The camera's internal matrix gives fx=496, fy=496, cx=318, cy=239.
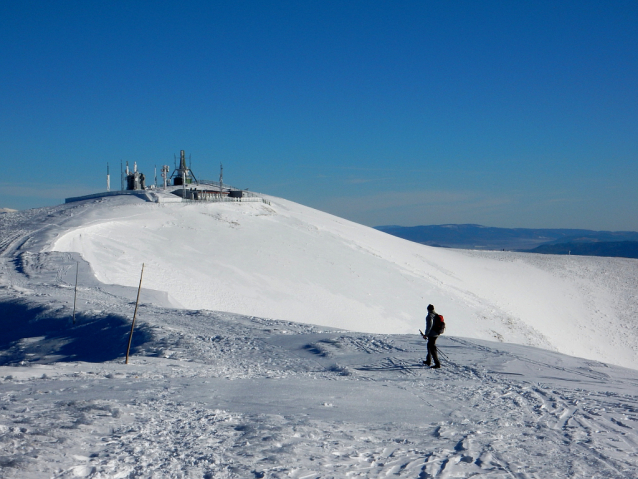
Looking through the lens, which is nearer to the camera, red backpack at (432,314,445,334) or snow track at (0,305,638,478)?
snow track at (0,305,638,478)

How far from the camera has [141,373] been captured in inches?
399

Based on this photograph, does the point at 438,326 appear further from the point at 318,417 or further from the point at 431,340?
the point at 318,417

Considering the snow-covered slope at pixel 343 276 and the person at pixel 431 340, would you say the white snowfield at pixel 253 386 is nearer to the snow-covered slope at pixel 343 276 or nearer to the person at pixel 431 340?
the person at pixel 431 340

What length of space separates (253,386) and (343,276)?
88.7 ft

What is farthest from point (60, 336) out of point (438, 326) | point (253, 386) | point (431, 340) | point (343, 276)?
point (343, 276)

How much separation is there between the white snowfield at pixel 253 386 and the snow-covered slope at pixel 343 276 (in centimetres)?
31

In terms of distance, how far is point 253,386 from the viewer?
948 centimetres

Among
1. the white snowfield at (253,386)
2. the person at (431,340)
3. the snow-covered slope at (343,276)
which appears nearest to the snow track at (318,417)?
the white snowfield at (253,386)

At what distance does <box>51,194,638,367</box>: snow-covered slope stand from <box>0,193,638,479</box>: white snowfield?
31 cm

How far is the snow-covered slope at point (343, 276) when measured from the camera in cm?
2884

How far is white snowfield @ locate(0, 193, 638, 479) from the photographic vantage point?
6.07 meters

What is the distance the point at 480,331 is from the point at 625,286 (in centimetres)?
2547

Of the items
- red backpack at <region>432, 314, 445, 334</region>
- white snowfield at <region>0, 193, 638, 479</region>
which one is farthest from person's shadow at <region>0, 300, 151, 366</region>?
red backpack at <region>432, 314, 445, 334</region>

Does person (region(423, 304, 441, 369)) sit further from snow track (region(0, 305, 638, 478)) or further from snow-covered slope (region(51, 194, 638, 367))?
snow-covered slope (region(51, 194, 638, 367))
